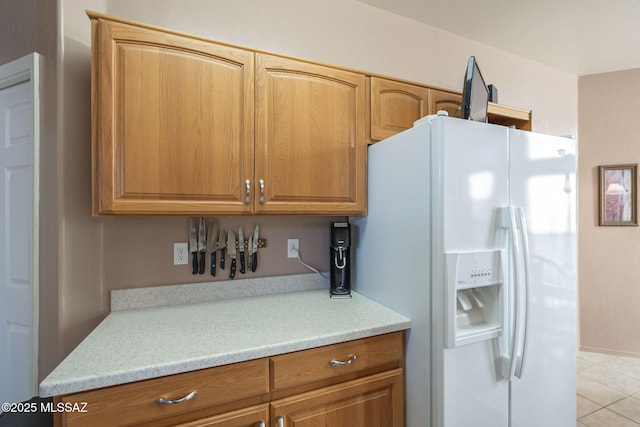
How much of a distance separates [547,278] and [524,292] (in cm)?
22

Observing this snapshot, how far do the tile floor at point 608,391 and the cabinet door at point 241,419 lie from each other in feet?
7.25

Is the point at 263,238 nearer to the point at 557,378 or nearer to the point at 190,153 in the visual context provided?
the point at 190,153

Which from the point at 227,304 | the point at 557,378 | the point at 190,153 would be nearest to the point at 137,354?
the point at 227,304

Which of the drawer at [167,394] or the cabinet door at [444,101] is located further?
the cabinet door at [444,101]

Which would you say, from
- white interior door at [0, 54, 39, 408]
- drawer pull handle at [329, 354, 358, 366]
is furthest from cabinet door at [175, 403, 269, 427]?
white interior door at [0, 54, 39, 408]

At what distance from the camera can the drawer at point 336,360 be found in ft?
3.42

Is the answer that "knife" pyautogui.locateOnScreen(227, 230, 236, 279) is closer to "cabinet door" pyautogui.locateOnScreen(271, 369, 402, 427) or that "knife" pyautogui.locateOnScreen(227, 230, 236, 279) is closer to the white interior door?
"cabinet door" pyautogui.locateOnScreen(271, 369, 402, 427)

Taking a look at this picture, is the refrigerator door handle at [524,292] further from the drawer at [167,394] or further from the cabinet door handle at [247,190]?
the cabinet door handle at [247,190]

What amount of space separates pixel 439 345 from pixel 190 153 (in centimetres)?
130

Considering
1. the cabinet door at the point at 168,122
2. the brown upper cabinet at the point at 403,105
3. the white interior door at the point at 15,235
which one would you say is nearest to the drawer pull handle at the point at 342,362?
the cabinet door at the point at 168,122

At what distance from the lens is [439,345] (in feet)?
3.64

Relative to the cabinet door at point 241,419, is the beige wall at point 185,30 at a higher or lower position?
higher

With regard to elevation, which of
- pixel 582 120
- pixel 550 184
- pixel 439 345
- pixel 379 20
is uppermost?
pixel 379 20

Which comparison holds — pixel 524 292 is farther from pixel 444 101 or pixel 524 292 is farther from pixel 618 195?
pixel 618 195
